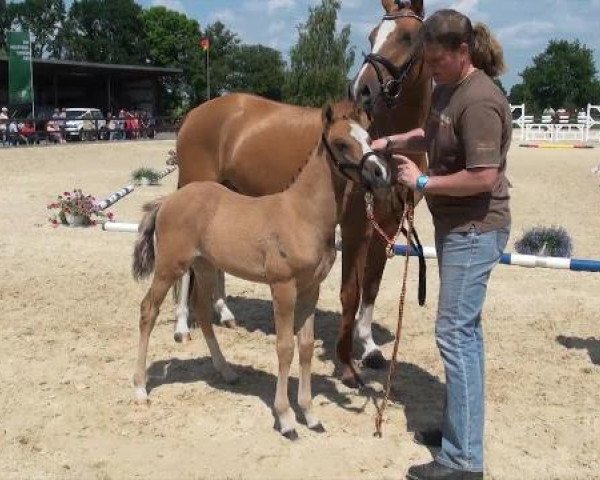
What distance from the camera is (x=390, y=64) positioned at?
14.3ft

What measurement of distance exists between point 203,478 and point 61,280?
4029 mm

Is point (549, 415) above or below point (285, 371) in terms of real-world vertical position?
below

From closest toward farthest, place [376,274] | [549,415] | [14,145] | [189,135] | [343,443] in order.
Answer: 1. [343,443]
2. [549,415]
3. [376,274]
4. [189,135]
5. [14,145]

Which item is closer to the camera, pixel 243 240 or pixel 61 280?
pixel 243 240

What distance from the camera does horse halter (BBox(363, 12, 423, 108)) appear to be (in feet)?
14.1

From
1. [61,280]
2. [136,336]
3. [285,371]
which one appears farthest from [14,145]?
[285,371]

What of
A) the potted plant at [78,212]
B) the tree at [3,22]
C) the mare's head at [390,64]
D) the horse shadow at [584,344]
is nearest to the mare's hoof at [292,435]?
the mare's head at [390,64]

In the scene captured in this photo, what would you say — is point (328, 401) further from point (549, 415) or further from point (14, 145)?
point (14, 145)

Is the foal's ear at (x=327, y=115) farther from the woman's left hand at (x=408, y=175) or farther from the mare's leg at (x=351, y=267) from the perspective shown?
the mare's leg at (x=351, y=267)

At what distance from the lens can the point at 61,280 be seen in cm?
678

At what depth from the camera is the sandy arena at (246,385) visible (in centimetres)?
350

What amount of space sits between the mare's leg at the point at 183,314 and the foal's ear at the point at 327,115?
7.45 ft

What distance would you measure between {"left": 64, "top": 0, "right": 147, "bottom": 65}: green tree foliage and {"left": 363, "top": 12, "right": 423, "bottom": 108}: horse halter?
80.1 metres

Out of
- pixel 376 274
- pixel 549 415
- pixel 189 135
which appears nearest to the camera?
pixel 549 415
